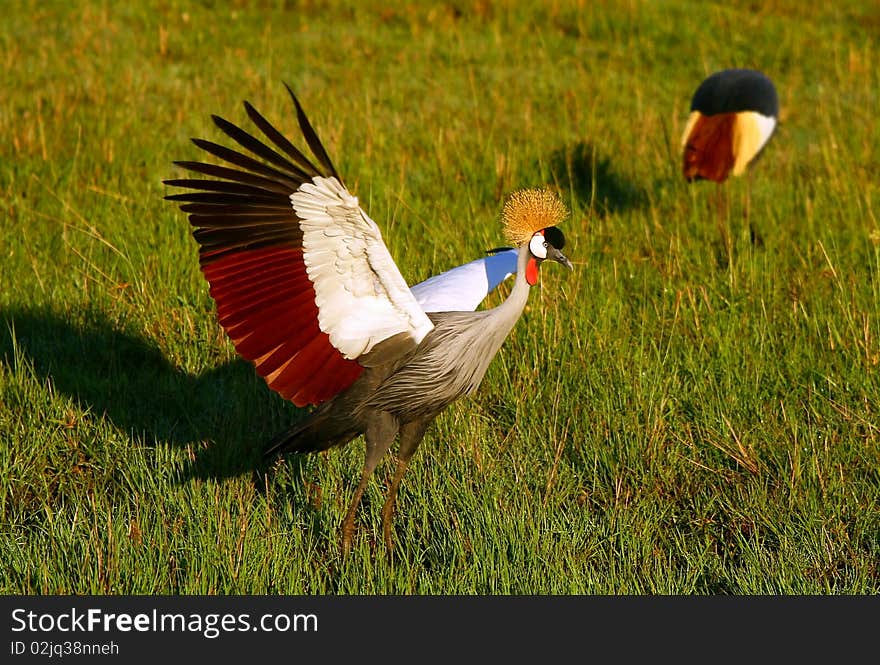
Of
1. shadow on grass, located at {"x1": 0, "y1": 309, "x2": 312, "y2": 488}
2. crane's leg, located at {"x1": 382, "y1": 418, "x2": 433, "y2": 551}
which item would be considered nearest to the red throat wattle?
crane's leg, located at {"x1": 382, "y1": 418, "x2": 433, "y2": 551}

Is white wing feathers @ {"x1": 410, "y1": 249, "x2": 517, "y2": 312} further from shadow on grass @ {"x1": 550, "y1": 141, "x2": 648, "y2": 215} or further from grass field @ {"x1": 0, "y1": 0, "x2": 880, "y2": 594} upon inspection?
shadow on grass @ {"x1": 550, "y1": 141, "x2": 648, "y2": 215}

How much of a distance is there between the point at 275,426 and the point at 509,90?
4303 mm

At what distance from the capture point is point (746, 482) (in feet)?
11.2

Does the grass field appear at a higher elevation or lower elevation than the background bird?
lower

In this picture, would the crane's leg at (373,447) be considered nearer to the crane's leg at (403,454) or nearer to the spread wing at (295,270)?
the crane's leg at (403,454)

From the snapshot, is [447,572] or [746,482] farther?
[746,482]

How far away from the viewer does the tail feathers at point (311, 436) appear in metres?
3.16

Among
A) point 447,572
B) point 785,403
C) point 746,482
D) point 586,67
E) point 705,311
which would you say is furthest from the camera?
point 586,67

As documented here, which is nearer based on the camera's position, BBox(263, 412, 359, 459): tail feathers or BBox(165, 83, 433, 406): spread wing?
BBox(165, 83, 433, 406): spread wing

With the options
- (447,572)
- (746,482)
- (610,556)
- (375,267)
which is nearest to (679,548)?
(610,556)

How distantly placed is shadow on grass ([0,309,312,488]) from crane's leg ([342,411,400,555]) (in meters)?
0.46

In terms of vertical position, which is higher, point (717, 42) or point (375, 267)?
point (717, 42)

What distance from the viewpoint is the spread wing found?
271 centimetres

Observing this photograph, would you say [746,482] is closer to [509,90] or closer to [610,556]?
[610,556]
